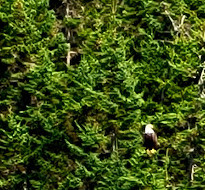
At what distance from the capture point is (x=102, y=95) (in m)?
3.82

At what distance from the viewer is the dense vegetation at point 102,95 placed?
377 cm

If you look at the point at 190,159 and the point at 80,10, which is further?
the point at 80,10

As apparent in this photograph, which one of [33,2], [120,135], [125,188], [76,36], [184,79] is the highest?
[33,2]

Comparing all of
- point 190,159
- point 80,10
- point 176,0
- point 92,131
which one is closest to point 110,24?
point 80,10

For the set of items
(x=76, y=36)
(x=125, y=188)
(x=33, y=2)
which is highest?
(x=33, y=2)

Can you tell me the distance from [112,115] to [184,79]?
1.97ft

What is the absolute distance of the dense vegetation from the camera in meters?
3.77

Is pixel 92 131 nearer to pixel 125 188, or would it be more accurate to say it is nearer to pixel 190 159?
pixel 125 188

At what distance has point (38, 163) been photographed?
3.85m

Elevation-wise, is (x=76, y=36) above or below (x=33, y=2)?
below

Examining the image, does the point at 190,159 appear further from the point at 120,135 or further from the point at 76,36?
the point at 76,36

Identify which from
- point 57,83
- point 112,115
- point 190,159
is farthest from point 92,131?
point 190,159

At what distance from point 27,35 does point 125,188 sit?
135 cm

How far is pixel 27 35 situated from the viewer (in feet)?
12.8
